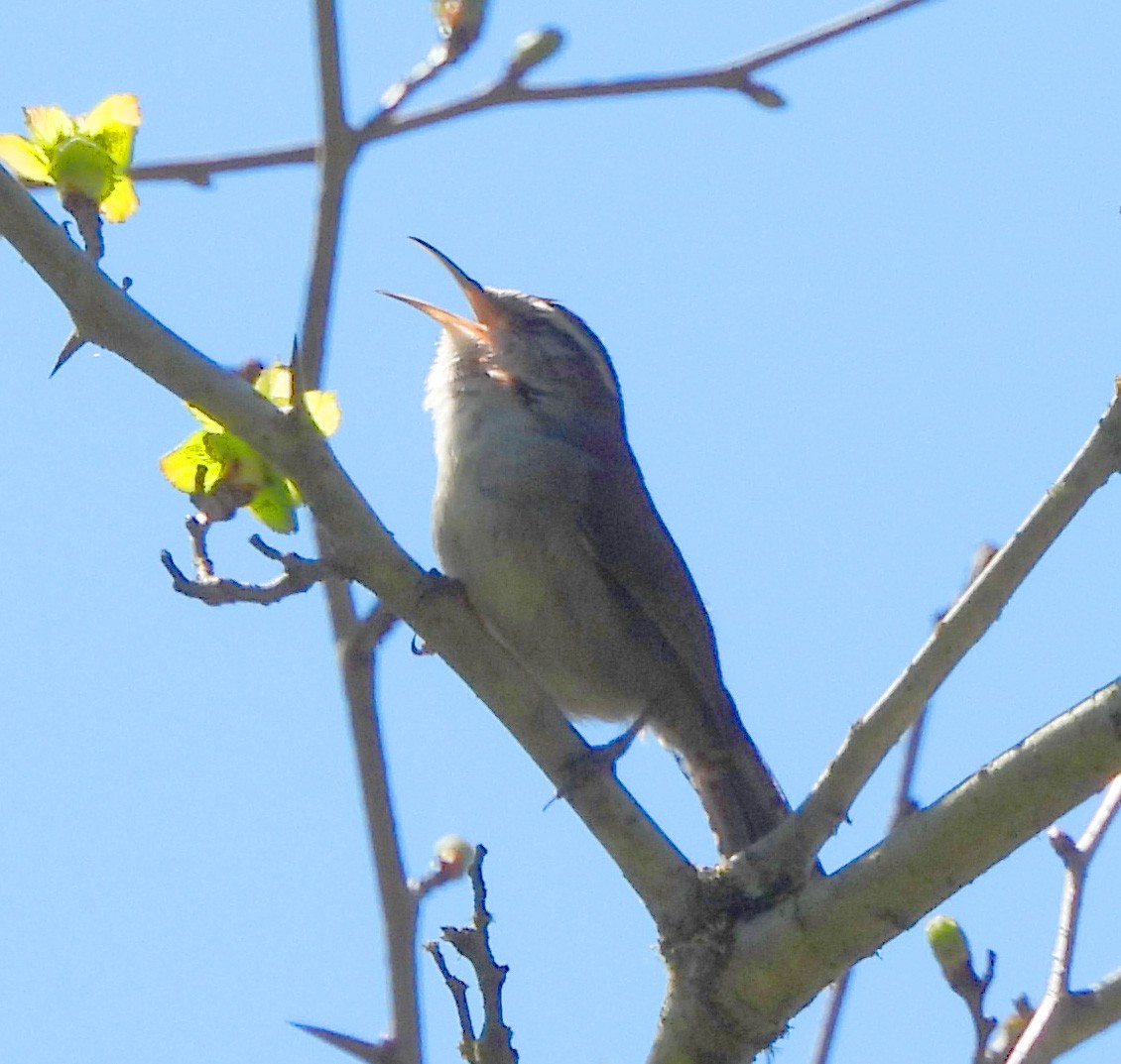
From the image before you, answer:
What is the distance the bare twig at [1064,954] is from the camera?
2.66 m

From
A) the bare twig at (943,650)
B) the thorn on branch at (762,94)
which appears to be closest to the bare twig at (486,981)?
the bare twig at (943,650)

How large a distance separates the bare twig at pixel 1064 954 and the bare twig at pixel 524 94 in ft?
4.70

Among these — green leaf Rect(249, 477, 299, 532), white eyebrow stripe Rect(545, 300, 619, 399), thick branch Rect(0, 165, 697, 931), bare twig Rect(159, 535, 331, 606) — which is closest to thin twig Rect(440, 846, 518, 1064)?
thick branch Rect(0, 165, 697, 931)

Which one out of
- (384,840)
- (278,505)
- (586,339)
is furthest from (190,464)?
(586,339)

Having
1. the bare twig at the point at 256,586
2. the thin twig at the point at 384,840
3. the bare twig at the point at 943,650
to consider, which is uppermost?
the bare twig at the point at 256,586

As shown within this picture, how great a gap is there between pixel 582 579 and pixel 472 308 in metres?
1.27

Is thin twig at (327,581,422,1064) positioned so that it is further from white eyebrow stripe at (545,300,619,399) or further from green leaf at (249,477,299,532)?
white eyebrow stripe at (545,300,619,399)

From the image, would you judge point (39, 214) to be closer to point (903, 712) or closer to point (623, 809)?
point (623, 809)

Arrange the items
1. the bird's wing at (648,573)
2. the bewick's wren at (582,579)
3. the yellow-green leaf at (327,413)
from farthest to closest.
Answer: the bird's wing at (648,573) < the bewick's wren at (582,579) < the yellow-green leaf at (327,413)

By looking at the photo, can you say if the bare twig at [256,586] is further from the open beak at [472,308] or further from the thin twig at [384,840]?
the open beak at [472,308]

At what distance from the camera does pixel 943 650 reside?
256 centimetres

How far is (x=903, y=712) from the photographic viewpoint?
260cm

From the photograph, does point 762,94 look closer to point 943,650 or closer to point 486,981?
point 943,650

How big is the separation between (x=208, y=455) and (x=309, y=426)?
0.46 metres
